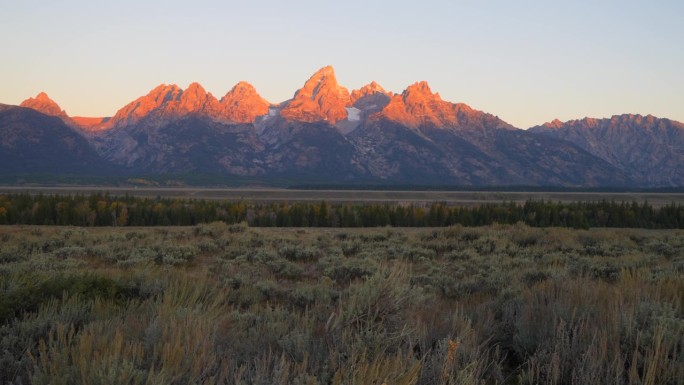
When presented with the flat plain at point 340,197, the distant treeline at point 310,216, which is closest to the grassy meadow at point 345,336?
the distant treeline at point 310,216

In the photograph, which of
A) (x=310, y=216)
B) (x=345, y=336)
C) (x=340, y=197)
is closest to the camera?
(x=345, y=336)

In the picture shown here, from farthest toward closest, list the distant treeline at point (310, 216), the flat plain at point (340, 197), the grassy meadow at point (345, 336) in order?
the flat plain at point (340, 197) < the distant treeline at point (310, 216) < the grassy meadow at point (345, 336)

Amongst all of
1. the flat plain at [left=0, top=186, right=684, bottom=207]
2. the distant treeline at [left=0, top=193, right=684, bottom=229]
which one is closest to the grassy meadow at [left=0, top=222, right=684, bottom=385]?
the distant treeline at [left=0, top=193, right=684, bottom=229]

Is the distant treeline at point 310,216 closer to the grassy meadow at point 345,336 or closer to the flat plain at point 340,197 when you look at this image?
the flat plain at point 340,197

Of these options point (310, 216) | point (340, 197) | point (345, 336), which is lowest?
point (340, 197)

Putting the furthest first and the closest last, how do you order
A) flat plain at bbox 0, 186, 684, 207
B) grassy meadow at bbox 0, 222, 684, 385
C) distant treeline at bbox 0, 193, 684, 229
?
flat plain at bbox 0, 186, 684, 207
distant treeline at bbox 0, 193, 684, 229
grassy meadow at bbox 0, 222, 684, 385

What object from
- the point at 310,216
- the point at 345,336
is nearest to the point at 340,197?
the point at 310,216

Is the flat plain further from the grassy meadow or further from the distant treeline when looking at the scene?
the grassy meadow

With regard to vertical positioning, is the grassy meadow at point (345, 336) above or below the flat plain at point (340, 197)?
above

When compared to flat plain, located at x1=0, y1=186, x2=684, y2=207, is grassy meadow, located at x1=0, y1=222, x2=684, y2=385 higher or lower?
higher

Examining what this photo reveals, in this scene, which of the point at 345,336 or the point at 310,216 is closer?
the point at 345,336

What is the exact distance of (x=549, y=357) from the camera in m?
5.23

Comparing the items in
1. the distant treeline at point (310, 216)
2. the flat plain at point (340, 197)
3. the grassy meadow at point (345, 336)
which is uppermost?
the grassy meadow at point (345, 336)

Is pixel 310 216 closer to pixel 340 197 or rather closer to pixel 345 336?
pixel 345 336
